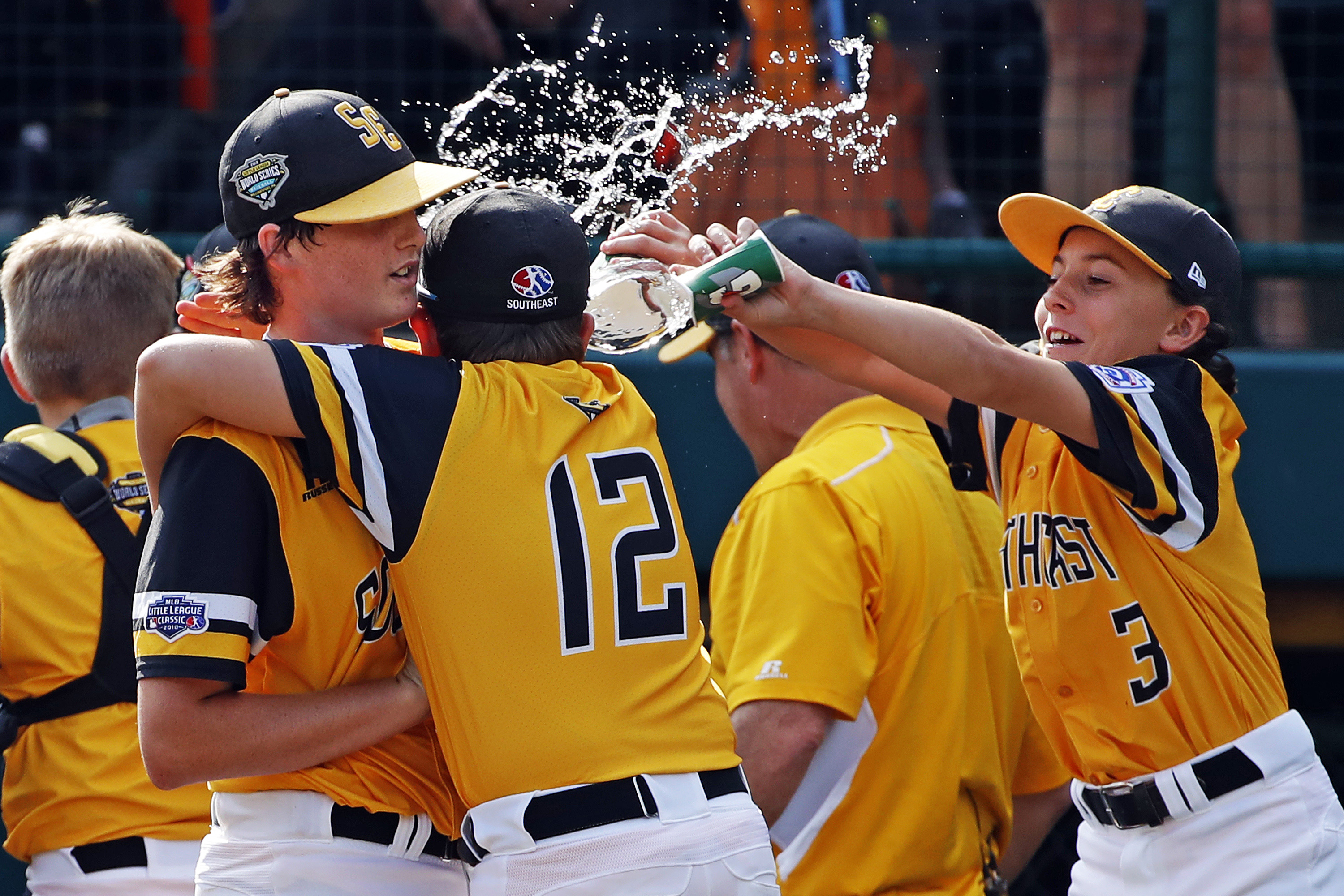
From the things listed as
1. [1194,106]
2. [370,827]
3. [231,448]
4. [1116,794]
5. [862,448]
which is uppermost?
[1194,106]

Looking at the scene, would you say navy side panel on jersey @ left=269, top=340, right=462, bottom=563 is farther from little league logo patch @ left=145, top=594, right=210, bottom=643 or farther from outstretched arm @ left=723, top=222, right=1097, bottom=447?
outstretched arm @ left=723, top=222, right=1097, bottom=447

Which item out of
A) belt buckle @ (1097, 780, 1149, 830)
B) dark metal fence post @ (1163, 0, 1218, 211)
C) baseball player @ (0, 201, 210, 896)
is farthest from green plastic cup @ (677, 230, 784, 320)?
dark metal fence post @ (1163, 0, 1218, 211)

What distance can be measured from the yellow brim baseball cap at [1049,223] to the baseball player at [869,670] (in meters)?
0.50

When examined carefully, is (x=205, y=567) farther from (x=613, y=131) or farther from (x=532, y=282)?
(x=613, y=131)

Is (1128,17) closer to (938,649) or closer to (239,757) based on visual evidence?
(938,649)

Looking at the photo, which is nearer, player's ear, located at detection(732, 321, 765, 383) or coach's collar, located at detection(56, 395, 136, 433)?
coach's collar, located at detection(56, 395, 136, 433)

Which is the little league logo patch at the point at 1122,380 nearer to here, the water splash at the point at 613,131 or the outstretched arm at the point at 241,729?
the water splash at the point at 613,131

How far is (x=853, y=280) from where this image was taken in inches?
131

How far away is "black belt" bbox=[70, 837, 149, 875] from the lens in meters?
2.86

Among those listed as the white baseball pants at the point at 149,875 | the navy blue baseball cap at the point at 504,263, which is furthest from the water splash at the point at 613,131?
the white baseball pants at the point at 149,875

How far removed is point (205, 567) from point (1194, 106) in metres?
3.84

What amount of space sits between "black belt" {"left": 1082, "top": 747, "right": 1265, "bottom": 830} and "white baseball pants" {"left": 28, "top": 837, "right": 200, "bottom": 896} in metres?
1.73

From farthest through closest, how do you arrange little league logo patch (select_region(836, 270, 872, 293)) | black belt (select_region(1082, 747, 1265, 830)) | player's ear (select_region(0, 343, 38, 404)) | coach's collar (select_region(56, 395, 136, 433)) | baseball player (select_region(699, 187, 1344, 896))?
little league logo patch (select_region(836, 270, 872, 293)) → player's ear (select_region(0, 343, 38, 404)) → coach's collar (select_region(56, 395, 136, 433)) → black belt (select_region(1082, 747, 1265, 830)) → baseball player (select_region(699, 187, 1344, 896))

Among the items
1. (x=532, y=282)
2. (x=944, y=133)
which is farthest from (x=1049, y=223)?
(x=944, y=133)
